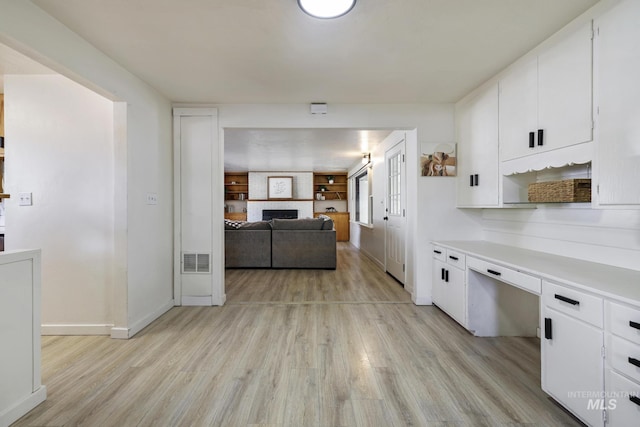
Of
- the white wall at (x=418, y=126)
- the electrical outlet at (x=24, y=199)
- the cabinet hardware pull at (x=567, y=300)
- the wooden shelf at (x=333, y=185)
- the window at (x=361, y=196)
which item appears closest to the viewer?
the cabinet hardware pull at (x=567, y=300)

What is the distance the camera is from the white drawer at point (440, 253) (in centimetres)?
298

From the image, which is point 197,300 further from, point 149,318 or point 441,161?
point 441,161

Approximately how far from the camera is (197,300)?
11.0 feet

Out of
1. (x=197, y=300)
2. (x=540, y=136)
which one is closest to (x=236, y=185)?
(x=197, y=300)

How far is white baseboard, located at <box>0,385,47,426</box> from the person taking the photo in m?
1.48

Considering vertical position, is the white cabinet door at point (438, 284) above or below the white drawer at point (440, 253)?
below

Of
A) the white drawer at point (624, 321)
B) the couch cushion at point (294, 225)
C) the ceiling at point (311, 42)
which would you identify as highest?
the ceiling at point (311, 42)

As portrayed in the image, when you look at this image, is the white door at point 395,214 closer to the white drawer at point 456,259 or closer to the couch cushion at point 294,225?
the white drawer at point 456,259

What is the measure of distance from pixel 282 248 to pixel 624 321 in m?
4.53

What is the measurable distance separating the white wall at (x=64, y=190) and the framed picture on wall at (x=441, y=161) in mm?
3195

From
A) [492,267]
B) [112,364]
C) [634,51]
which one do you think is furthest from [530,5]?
[112,364]

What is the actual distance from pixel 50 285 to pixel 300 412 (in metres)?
2.54

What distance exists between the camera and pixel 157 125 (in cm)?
302

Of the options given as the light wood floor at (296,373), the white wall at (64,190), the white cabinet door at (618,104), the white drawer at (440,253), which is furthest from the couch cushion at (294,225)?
the white cabinet door at (618,104)
